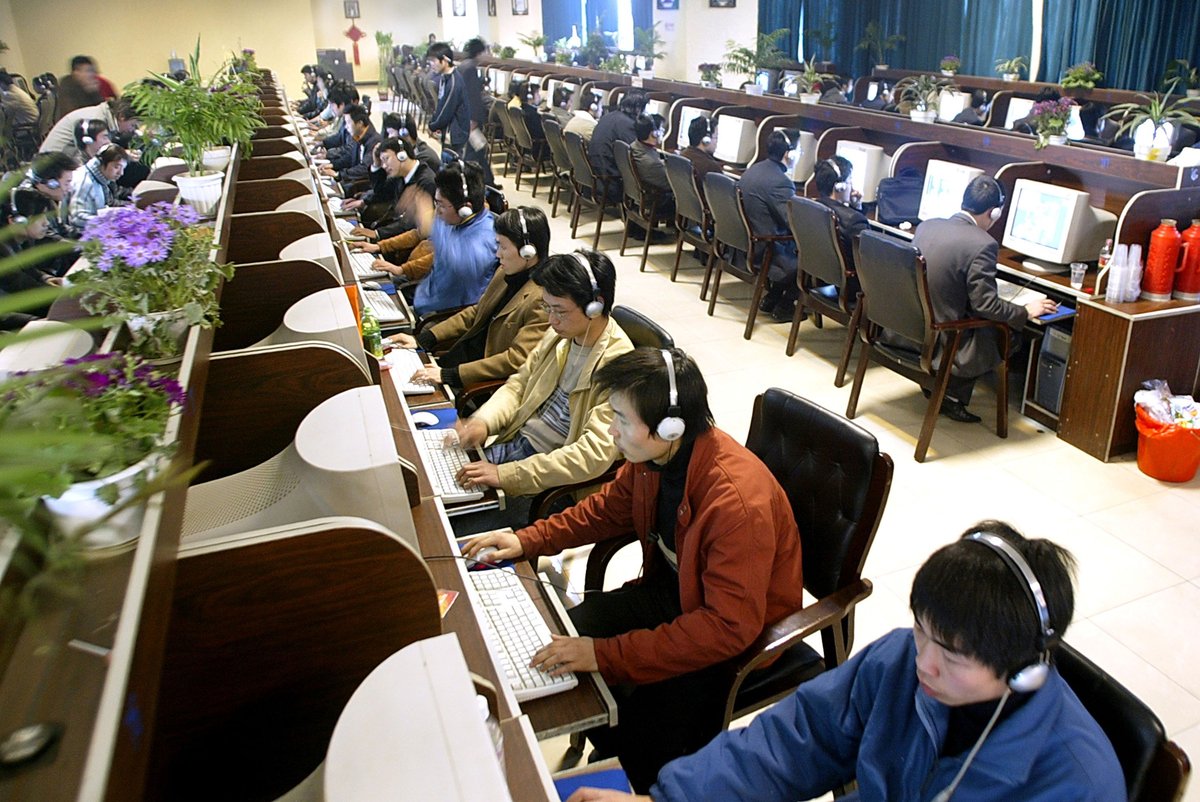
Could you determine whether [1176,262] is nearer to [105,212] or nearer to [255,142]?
[105,212]

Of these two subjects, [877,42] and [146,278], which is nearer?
[146,278]

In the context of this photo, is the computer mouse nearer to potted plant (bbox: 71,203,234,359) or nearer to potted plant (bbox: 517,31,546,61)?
potted plant (bbox: 71,203,234,359)

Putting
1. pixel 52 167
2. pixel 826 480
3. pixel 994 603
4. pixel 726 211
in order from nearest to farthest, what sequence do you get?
pixel 994 603, pixel 826 480, pixel 52 167, pixel 726 211

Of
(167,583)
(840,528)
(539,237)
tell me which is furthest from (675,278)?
(167,583)

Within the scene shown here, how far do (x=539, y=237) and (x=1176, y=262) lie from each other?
2.27 metres

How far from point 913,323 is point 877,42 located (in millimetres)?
8478

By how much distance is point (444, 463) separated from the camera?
2.17m

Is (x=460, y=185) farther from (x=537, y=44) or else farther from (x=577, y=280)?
(x=537, y=44)

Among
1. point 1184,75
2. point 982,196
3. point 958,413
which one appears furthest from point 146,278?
point 1184,75

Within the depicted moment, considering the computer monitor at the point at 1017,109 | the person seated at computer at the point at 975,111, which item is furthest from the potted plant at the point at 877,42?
the computer monitor at the point at 1017,109

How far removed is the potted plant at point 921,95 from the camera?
5.57 meters

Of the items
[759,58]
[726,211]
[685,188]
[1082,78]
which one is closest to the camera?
[726,211]

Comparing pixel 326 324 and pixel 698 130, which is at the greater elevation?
pixel 698 130

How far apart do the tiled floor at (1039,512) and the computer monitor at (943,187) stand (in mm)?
812
